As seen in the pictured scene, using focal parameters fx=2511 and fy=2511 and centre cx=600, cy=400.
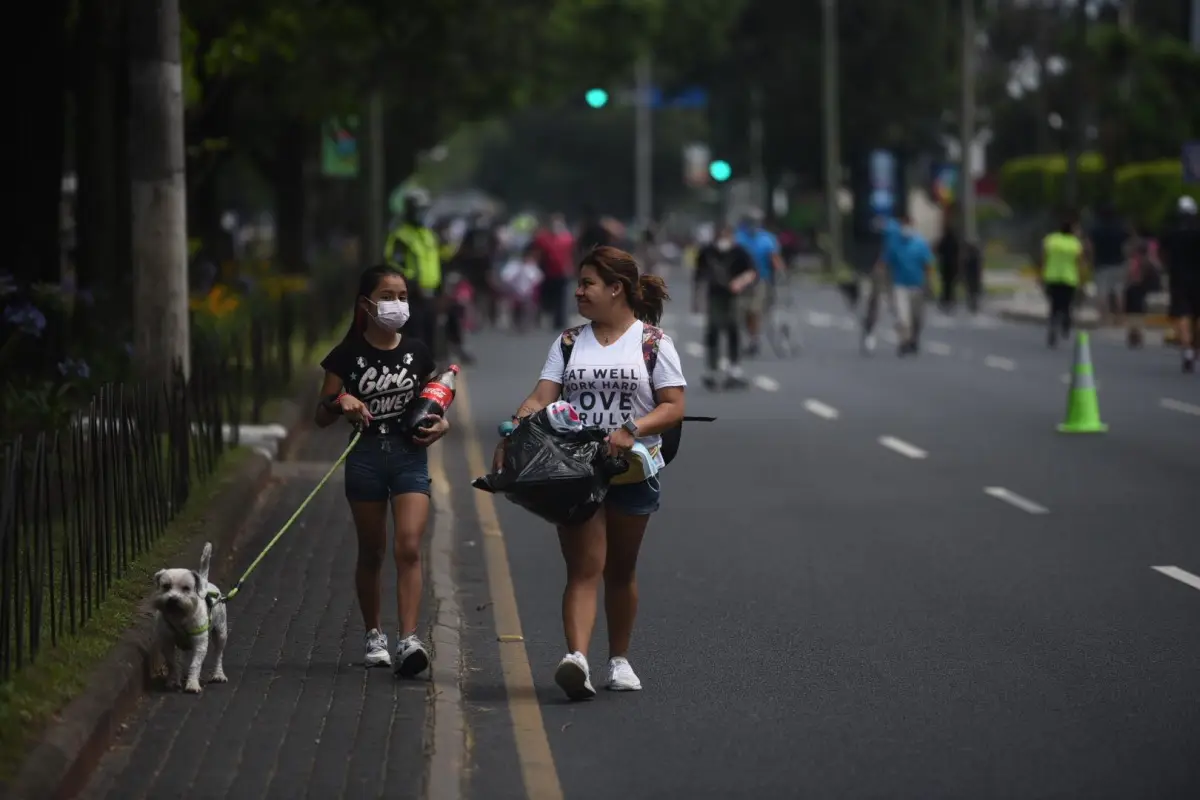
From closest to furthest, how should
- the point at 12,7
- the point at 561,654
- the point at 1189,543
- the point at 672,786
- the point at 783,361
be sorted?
the point at 672,786
the point at 561,654
the point at 1189,543
the point at 12,7
the point at 783,361

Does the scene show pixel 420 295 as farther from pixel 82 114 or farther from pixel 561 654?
pixel 561 654

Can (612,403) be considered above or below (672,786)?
above

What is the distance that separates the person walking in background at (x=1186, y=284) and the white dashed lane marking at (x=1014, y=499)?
39.9ft

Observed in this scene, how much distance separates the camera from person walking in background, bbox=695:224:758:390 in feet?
88.2

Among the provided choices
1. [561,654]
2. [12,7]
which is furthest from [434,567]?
[12,7]

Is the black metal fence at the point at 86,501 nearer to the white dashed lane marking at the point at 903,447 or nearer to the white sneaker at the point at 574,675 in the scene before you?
the white sneaker at the point at 574,675

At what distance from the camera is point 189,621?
8.91 m

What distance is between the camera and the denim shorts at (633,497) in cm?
905

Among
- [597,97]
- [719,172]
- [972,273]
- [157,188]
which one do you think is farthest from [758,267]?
[972,273]

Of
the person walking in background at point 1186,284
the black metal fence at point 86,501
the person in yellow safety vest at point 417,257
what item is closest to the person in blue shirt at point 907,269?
the person walking in background at point 1186,284

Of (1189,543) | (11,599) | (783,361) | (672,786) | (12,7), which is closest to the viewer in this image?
(672,786)

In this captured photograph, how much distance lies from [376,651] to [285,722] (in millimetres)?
1241

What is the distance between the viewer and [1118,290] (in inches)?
1857

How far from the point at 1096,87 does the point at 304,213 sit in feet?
106
